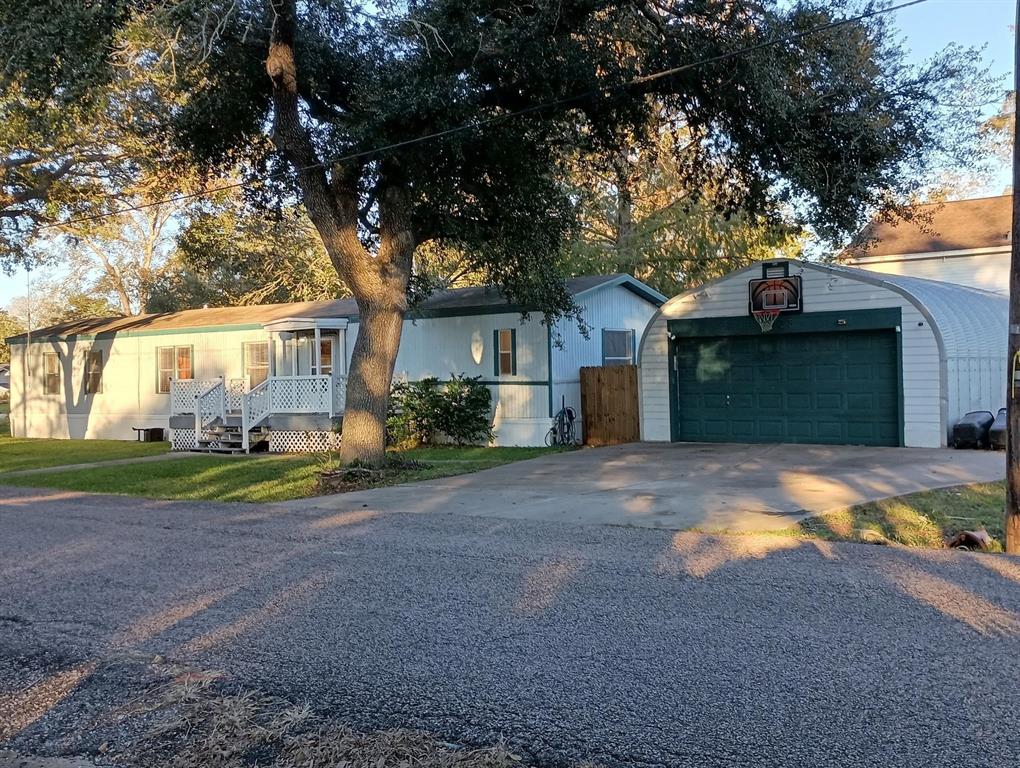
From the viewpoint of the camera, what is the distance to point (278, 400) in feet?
72.6

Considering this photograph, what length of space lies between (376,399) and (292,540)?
6493 millimetres

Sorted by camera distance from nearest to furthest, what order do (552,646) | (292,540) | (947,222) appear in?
(552,646) < (292,540) < (947,222)

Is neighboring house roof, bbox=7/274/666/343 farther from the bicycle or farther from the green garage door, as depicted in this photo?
the green garage door

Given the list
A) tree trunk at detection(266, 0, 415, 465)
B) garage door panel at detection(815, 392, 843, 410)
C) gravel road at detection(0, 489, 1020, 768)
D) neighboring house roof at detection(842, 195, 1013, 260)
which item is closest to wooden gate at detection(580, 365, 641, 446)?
garage door panel at detection(815, 392, 843, 410)

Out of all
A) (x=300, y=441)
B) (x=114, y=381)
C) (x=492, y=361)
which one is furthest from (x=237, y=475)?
(x=114, y=381)

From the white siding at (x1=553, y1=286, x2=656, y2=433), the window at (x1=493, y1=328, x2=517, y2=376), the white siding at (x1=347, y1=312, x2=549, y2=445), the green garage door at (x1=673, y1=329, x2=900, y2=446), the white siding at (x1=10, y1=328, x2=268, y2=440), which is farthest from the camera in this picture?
the white siding at (x1=10, y1=328, x2=268, y2=440)

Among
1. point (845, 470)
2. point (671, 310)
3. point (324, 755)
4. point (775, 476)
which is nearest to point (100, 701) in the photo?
point (324, 755)

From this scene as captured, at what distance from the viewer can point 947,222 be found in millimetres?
33094

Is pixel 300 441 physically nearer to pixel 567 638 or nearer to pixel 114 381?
pixel 114 381

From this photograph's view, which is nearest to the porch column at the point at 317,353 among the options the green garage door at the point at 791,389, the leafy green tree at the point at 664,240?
the green garage door at the point at 791,389

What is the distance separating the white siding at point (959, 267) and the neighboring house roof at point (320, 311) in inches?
448

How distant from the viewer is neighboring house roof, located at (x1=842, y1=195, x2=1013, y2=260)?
101ft

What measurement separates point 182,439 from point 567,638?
1965cm

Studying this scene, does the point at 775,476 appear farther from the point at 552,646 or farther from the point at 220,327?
the point at 220,327
